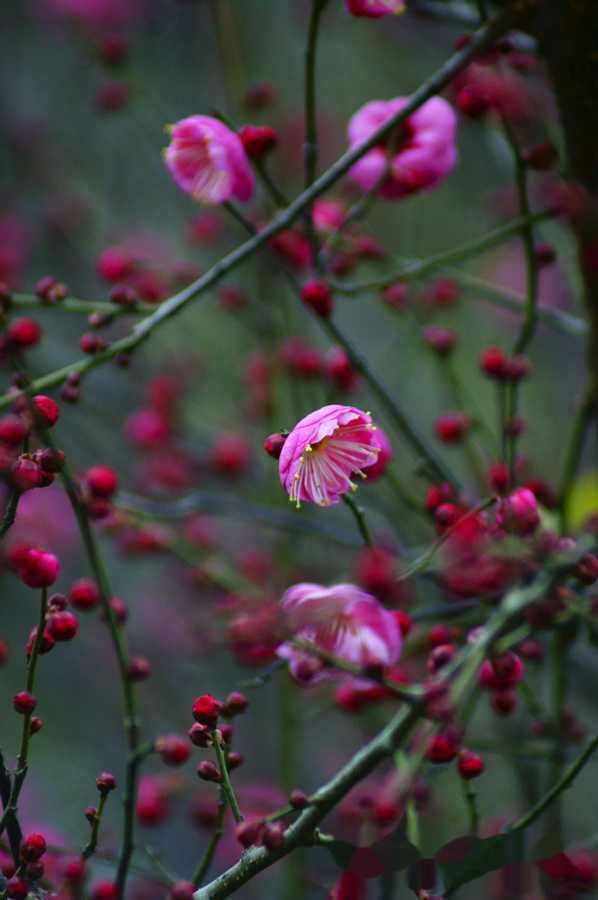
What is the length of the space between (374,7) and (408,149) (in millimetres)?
185

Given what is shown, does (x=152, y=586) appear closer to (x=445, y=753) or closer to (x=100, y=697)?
(x=100, y=697)

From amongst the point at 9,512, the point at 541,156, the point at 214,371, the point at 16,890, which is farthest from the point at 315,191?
the point at 214,371

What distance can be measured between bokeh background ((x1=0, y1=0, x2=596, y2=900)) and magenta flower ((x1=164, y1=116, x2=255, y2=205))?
32cm

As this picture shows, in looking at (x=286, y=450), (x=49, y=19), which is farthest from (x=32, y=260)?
(x=286, y=450)

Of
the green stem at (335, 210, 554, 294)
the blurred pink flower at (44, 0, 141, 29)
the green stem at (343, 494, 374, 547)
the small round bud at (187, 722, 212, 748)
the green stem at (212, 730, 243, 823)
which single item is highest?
the blurred pink flower at (44, 0, 141, 29)

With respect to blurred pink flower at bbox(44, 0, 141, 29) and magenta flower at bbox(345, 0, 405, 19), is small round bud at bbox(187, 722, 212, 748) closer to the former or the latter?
magenta flower at bbox(345, 0, 405, 19)

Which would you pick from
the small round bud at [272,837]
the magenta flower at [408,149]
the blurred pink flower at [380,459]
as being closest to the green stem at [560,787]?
the small round bud at [272,837]

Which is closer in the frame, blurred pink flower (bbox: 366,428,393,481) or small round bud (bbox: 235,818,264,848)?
small round bud (bbox: 235,818,264,848)

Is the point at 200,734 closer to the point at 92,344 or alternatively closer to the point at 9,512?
the point at 9,512

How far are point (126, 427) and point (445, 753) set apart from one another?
1.38 meters

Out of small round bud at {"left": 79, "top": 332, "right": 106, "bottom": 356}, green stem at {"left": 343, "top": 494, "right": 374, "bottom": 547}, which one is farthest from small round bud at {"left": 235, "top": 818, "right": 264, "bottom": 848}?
small round bud at {"left": 79, "top": 332, "right": 106, "bottom": 356}

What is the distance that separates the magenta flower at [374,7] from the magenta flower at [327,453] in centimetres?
41

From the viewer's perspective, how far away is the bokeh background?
5.59ft

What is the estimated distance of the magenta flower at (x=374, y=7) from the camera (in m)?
1.00
